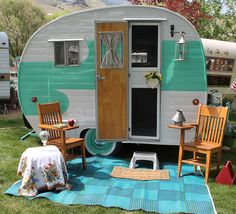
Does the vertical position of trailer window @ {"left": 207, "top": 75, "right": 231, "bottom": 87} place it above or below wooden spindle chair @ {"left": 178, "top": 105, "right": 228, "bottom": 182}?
above

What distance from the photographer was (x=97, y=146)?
7.15 metres

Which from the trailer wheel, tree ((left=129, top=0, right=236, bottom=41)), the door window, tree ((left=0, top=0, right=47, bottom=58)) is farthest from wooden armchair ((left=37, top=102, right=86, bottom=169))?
tree ((left=0, top=0, right=47, bottom=58))

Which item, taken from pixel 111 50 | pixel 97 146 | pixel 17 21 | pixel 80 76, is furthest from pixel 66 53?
pixel 17 21

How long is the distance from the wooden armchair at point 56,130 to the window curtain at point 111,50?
1217 millimetres

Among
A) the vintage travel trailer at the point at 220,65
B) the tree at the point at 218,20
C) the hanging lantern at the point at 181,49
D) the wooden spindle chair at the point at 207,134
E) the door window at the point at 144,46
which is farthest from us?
the tree at the point at 218,20

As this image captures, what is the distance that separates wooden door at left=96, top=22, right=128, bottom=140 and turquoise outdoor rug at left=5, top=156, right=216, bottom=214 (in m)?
0.88

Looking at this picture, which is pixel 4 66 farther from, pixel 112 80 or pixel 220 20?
pixel 220 20

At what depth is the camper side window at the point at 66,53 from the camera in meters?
6.88

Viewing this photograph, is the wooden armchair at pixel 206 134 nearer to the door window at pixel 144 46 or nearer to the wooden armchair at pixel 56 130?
the door window at pixel 144 46

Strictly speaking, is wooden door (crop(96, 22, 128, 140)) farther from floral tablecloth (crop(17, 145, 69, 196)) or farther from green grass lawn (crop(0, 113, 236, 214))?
floral tablecloth (crop(17, 145, 69, 196))

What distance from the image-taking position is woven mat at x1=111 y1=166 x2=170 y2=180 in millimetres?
5957

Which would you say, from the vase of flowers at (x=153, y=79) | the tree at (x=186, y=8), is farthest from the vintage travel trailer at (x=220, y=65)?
the vase of flowers at (x=153, y=79)

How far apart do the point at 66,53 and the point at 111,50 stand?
912 millimetres

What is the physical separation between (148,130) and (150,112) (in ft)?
1.16
